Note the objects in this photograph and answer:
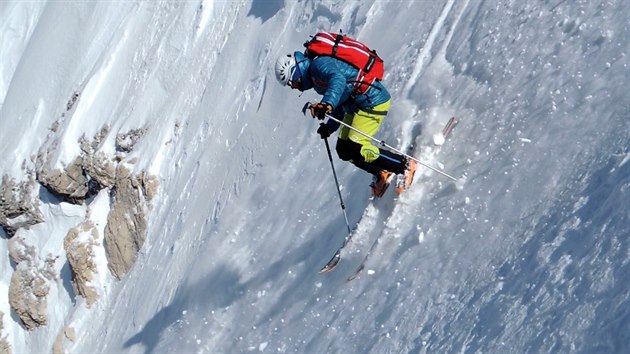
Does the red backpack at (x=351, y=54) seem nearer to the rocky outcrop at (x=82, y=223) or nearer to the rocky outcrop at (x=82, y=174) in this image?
the rocky outcrop at (x=82, y=223)

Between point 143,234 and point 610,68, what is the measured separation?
508 inches

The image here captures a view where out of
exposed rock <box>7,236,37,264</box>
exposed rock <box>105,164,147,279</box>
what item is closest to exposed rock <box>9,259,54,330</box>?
exposed rock <box>7,236,37,264</box>

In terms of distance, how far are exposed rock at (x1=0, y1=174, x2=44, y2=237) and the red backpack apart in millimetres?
15859

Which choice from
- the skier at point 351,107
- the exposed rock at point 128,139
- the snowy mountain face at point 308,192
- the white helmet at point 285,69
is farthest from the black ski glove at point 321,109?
the exposed rock at point 128,139

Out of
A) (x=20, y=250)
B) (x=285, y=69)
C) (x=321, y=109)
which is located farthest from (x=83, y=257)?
(x=321, y=109)

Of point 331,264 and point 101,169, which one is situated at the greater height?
point 101,169

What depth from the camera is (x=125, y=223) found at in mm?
19391

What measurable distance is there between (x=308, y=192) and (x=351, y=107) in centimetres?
302

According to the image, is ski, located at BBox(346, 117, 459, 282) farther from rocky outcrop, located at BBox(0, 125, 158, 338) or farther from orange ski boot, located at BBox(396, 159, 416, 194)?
rocky outcrop, located at BBox(0, 125, 158, 338)

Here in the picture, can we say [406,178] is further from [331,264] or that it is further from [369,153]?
[331,264]

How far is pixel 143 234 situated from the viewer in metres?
18.6

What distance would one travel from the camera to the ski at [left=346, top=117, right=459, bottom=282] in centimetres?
880

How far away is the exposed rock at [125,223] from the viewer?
61.9ft

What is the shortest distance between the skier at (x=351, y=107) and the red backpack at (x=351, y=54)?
1.8 inches
